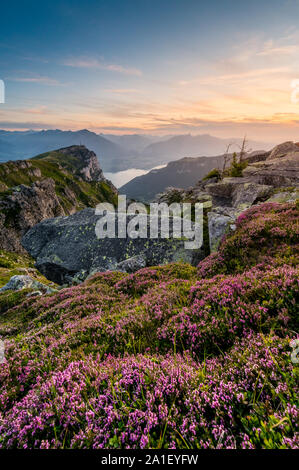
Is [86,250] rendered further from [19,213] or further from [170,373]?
[19,213]

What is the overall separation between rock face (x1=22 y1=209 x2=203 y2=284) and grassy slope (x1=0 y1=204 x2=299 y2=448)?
244 inches

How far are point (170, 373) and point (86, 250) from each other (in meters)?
13.9

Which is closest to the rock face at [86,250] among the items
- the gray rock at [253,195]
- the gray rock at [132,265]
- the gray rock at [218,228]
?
the gray rock at [132,265]

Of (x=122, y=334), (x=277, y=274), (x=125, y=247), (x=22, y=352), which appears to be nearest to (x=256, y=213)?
(x=277, y=274)

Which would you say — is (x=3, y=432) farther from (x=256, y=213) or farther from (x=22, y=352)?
(x=256, y=213)

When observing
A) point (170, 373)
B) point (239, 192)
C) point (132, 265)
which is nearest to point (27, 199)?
point (239, 192)

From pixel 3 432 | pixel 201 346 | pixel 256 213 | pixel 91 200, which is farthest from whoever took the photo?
pixel 91 200

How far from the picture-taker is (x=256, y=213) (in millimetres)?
11648

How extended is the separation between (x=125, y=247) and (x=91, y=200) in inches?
7592

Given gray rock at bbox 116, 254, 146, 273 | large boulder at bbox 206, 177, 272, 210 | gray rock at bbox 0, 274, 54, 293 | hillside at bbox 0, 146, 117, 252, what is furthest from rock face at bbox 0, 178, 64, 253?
gray rock at bbox 116, 254, 146, 273

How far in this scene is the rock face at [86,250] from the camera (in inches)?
539

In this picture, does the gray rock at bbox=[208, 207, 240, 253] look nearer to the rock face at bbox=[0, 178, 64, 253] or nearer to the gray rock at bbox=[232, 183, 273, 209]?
the gray rock at bbox=[232, 183, 273, 209]

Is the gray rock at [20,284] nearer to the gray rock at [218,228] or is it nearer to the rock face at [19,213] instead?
the gray rock at [218,228]

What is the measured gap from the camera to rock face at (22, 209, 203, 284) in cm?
1368
